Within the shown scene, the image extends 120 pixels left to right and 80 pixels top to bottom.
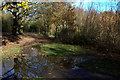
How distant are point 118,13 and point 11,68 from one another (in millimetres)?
5333

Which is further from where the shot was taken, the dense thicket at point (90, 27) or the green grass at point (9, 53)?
the dense thicket at point (90, 27)

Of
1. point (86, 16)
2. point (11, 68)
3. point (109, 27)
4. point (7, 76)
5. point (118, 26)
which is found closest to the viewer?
point (7, 76)

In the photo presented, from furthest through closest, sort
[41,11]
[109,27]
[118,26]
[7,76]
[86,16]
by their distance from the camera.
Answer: [41,11]
[86,16]
[109,27]
[118,26]
[7,76]

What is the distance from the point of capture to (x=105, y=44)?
19.3 feet

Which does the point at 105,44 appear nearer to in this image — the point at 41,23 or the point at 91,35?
the point at 91,35

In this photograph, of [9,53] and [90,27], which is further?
[90,27]

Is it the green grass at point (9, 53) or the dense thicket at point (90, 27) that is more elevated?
the dense thicket at point (90, 27)

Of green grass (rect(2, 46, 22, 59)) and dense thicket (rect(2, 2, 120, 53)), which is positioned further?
dense thicket (rect(2, 2, 120, 53))

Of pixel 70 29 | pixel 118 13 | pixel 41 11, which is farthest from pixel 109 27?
pixel 41 11

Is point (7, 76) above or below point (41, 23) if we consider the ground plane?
below

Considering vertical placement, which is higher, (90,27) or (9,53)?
(90,27)

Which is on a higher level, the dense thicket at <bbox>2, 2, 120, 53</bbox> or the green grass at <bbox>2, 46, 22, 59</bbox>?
the dense thicket at <bbox>2, 2, 120, 53</bbox>

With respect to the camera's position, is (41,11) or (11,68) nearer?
(11,68)

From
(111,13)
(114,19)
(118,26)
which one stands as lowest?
(118,26)
